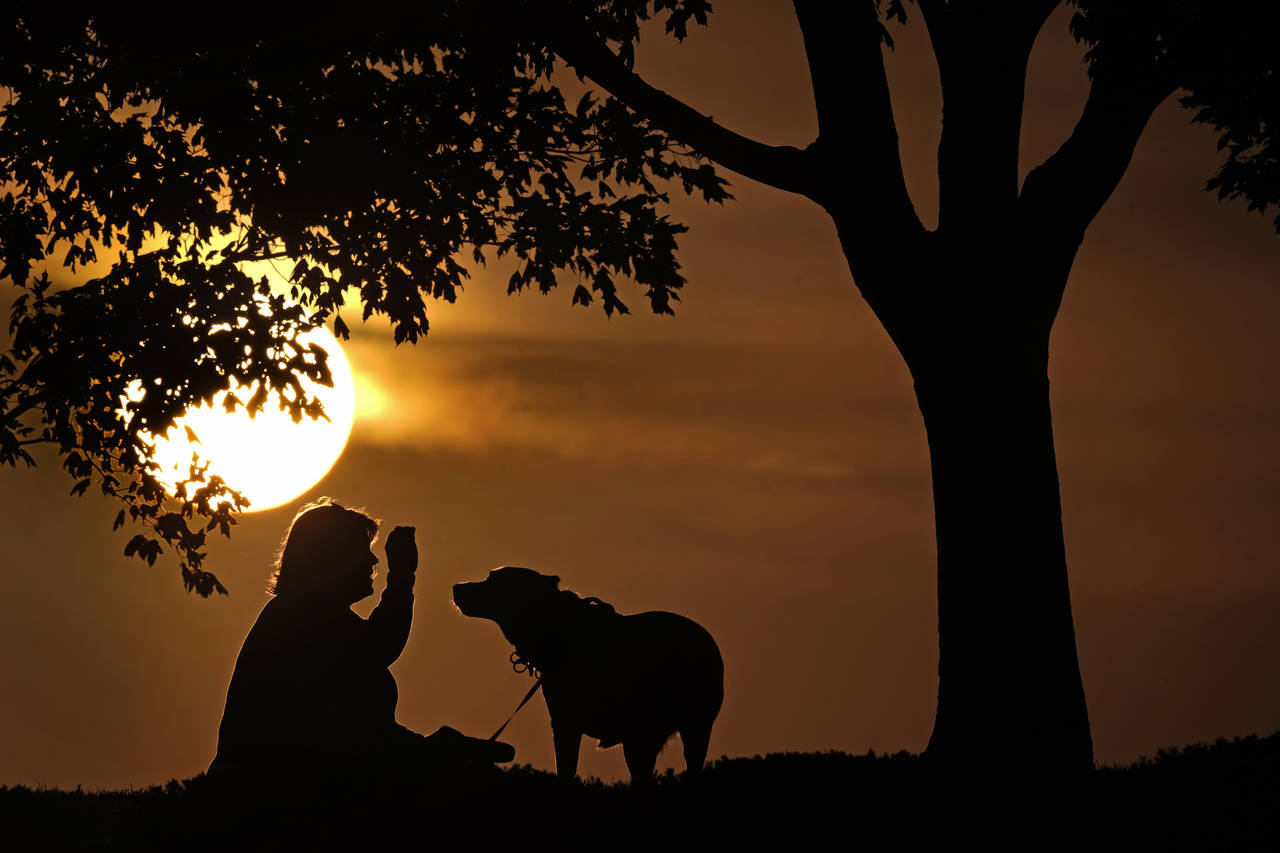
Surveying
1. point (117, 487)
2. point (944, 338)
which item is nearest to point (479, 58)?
point (944, 338)

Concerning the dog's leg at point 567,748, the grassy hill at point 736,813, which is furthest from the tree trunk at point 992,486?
the dog's leg at point 567,748

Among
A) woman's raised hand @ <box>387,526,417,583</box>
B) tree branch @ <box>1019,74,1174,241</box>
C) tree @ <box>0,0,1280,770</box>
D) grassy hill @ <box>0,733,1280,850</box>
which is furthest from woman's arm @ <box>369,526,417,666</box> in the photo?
tree branch @ <box>1019,74,1174,241</box>

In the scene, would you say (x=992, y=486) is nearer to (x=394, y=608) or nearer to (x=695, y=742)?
(x=695, y=742)

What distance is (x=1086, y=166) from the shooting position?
435 inches

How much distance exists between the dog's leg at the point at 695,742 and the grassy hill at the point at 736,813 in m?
2.47

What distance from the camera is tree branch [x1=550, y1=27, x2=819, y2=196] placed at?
1140cm

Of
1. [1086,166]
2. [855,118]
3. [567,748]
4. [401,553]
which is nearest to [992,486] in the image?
[1086,166]

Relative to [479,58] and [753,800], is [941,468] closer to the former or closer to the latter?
[753,800]

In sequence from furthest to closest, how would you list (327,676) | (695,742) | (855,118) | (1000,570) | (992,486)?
(695,742), (855,118), (992,486), (1000,570), (327,676)

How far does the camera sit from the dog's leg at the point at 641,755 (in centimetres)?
1200

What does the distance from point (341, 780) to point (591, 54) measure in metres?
7.00

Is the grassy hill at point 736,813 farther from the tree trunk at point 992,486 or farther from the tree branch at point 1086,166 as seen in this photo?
the tree branch at point 1086,166

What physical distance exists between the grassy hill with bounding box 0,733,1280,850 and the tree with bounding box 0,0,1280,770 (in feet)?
3.97

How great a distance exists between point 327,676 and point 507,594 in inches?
161
